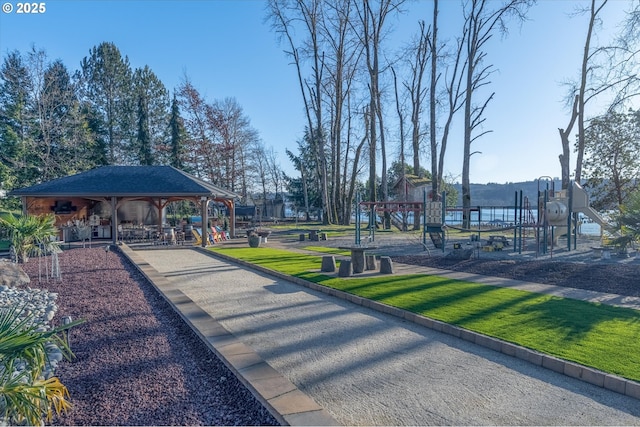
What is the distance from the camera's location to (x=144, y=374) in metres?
3.64

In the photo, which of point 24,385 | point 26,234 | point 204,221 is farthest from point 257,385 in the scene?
point 204,221

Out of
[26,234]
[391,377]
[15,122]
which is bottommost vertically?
[391,377]

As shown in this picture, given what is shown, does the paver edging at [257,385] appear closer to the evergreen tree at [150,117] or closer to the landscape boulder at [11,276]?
the landscape boulder at [11,276]

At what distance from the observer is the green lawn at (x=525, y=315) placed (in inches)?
165

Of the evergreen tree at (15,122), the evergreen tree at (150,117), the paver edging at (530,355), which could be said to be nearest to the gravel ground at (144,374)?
the paver edging at (530,355)

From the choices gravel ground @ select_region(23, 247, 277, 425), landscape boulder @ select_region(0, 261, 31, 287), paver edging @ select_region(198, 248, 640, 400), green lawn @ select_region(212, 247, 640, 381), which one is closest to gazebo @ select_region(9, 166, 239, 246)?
landscape boulder @ select_region(0, 261, 31, 287)

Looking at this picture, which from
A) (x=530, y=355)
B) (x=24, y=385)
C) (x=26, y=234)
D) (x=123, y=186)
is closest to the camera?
(x=24, y=385)

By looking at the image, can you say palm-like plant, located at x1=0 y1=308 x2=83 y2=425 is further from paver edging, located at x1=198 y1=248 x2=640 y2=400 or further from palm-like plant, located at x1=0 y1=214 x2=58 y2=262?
palm-like plant, located at x1=0 y1=214 x2=58 y2=262

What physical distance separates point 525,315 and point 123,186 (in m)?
16.1

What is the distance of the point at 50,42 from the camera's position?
26781 millimetres

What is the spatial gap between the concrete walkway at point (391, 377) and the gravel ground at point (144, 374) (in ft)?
0.74

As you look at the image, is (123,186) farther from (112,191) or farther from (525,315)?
(525,315)

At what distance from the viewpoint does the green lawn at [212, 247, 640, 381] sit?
4.18 meters

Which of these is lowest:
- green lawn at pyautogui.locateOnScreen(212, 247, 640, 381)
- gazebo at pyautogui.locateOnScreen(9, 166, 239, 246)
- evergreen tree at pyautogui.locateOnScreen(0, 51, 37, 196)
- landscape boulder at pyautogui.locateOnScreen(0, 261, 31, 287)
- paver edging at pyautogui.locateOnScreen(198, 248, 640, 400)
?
paver edging at pyautogui.locateOnScreen(198, 248, 640, 400)
